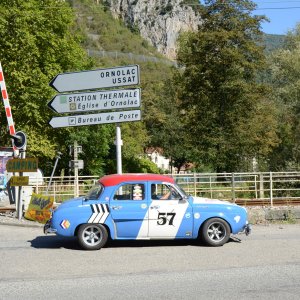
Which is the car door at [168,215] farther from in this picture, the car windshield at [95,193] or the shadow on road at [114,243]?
the car windshield at [95,193]

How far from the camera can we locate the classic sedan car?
9.94m

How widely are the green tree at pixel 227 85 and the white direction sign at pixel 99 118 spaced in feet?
62.9

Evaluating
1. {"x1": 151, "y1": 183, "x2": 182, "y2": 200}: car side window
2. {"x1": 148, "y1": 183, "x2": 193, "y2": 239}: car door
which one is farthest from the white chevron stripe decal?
{"x1": 151, "y1": 183, "x2": 182, "y2": 200}: car side window

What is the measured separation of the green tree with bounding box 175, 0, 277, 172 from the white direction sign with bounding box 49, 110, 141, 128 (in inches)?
755

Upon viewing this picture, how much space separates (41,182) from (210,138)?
1404cm

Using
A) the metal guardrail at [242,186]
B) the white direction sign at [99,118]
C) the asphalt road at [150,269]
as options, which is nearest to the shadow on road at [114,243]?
the asphalt road at [150,269]

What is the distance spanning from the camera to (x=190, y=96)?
34.5 metres

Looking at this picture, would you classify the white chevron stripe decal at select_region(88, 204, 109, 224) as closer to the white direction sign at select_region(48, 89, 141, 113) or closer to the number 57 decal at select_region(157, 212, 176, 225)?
the number 57 decal at select_region(157, 212, 176, 225)

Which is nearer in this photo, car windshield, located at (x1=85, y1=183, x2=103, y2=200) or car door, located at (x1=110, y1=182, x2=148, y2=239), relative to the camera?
car door, located at (x1=110, y1=182, x2=148, y2=239)

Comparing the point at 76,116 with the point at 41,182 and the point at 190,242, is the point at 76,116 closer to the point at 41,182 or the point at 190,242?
the point at 190,242

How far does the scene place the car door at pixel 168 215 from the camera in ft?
33.3

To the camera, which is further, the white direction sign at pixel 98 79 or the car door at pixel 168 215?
the white direction sign at pixel 98 79

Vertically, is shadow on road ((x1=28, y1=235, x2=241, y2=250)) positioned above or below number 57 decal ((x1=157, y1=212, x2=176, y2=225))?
below

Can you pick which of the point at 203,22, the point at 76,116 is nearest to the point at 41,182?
the point at 76,116
